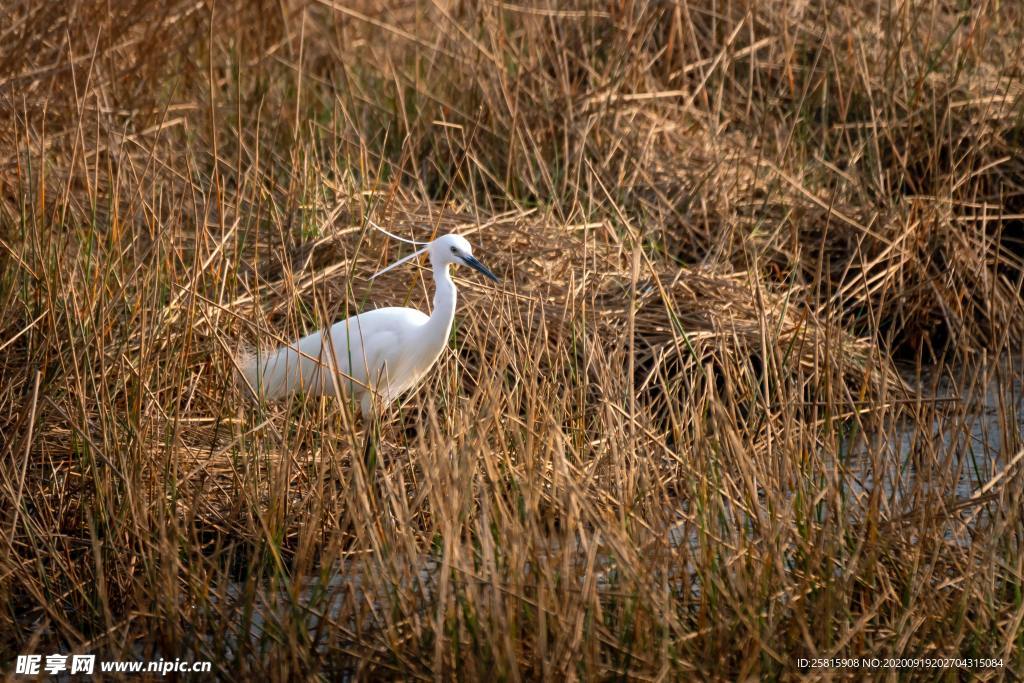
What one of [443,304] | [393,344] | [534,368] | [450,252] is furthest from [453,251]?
[534,368]

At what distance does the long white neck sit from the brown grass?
0.11 meters

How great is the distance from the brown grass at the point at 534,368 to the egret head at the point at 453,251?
0.77ft

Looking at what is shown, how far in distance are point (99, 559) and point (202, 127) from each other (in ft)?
10.5

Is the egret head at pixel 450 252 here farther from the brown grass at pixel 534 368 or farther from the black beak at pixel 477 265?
the brown grass at pixel 534 368

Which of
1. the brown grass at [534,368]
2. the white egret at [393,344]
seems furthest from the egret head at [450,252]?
the brown grass at [534,368]

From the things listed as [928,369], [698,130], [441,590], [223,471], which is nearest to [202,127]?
[698,130]

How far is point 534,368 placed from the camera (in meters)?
2.67

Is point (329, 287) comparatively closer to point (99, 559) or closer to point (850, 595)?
point (99, 559)

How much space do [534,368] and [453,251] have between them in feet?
2.49

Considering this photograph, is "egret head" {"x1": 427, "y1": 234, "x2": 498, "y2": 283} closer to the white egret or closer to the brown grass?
the white egret

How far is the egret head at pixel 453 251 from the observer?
10.8 ft

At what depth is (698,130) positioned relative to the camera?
519cm

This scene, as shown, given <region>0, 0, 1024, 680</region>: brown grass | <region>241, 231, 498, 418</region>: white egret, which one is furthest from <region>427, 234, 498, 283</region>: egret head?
<region>0, 0, 1024, 680</region>: brown grass

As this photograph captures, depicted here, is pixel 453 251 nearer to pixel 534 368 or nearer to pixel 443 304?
pixel 443 304
